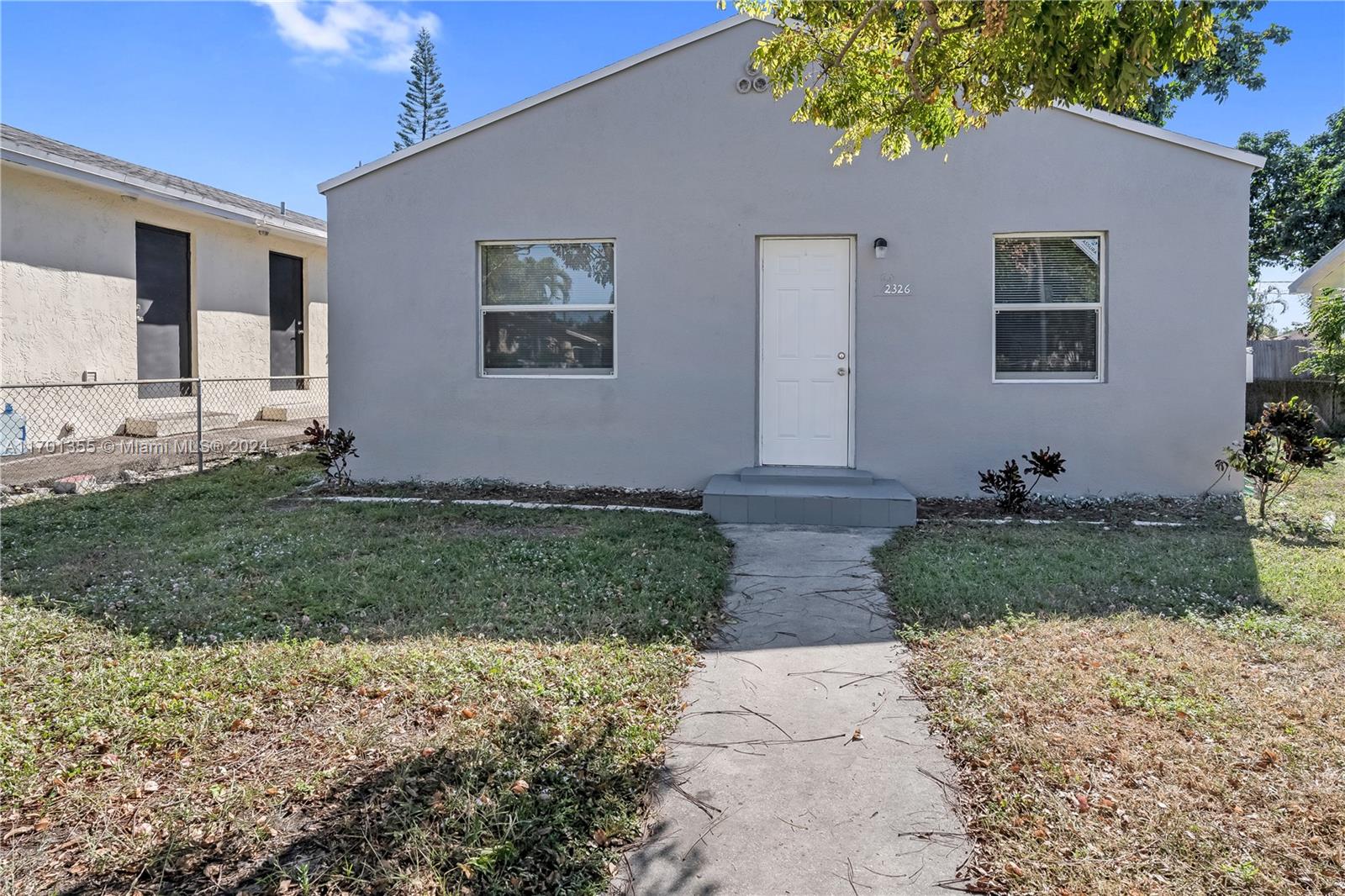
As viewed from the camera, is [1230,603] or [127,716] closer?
[127,716]

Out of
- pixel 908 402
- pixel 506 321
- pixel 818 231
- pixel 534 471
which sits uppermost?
pixel 818 231

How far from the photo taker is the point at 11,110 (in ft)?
32.9

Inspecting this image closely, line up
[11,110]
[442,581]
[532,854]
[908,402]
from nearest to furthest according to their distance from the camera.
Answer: [532,854], [442,581], [908,402], [11,110]

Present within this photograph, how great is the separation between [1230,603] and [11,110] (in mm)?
13200

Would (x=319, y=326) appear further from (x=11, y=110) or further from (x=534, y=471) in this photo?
(x=534, y=471)

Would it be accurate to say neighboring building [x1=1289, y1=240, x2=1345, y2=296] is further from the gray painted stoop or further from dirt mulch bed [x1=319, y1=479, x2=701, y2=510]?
dirt mulch bed [x1=319, y1=479, x2=701, y2=510]

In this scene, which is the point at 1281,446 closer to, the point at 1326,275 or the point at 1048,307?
the point at 1048,307

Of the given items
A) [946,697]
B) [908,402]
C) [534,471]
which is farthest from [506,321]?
[946,697]

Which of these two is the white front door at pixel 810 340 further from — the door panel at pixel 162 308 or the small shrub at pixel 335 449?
the door panel at pixel 162 308

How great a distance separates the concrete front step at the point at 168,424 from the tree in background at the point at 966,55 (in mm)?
7855

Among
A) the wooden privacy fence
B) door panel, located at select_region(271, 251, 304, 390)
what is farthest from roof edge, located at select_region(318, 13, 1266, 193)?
the wooden privacy fence

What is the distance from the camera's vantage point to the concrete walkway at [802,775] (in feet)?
7.41

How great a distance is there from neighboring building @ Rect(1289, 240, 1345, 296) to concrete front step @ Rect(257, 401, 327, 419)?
15805mm

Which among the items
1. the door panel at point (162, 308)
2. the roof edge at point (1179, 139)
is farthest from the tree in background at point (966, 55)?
the door panel at point (162, 308)
